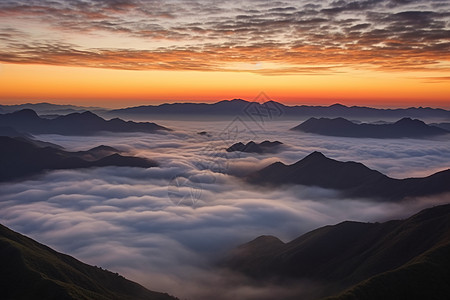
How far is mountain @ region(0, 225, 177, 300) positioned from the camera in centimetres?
9044

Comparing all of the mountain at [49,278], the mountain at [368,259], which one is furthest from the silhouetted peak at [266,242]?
the mountain at [49,278]

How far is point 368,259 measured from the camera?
125 m

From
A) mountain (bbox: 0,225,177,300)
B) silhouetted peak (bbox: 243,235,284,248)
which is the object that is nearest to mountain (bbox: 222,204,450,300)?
silhouetted peak (bbox: 243,235,284,248)

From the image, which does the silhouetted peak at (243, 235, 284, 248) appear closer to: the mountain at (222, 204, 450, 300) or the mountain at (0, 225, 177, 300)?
the mountain at (222, 204, 450, 300)

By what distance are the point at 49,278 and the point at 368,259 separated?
105727 mm

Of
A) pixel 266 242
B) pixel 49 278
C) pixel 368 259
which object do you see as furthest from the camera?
pixel 266 242

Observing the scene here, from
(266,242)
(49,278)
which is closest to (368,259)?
(266,242)

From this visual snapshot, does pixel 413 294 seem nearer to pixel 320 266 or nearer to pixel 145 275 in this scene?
pixel 320 266

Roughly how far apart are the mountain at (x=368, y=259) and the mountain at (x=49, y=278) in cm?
5128

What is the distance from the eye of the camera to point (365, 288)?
83188mm

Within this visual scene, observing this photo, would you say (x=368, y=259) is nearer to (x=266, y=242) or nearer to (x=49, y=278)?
(x=266, y=242)

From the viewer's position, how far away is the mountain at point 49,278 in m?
90.4

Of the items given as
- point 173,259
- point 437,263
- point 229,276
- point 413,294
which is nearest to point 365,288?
point 413,294

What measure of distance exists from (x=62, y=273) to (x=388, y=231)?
125 metres
